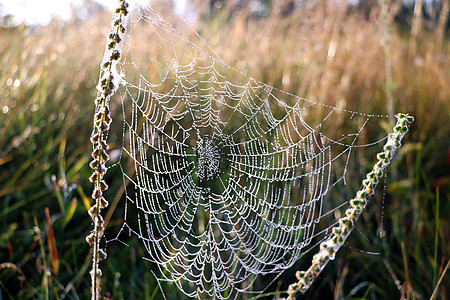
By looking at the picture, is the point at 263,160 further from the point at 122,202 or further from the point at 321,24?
the point at 321,24

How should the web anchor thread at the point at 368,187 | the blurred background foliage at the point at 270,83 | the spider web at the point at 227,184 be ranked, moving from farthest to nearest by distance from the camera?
the spider web at the point at 227,184, the blurred background foliage at the point at 270,83, the web anchor thread at the point at 368,187

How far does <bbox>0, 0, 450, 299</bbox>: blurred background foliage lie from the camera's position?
7.80ft

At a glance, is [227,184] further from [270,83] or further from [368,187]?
[368,187]

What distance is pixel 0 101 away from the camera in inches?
119

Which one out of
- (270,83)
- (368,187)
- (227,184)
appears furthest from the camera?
(270,83)

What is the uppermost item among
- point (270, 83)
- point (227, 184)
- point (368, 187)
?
point (270, 83)

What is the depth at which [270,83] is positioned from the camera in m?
4.23

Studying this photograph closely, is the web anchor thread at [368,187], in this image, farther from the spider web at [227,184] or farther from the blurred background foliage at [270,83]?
the spider web at [227,184]

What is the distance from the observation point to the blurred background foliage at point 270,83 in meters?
2.38

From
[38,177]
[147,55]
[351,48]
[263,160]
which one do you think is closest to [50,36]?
[147,55]

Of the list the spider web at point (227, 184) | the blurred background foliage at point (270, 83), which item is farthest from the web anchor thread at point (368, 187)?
the spider web at point (227, 184)

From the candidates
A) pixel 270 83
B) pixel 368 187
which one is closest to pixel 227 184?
pixel 270 83

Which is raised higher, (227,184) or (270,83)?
(270,83)

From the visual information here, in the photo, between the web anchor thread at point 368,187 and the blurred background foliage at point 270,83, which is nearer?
the web anchor thread at point 368,187
